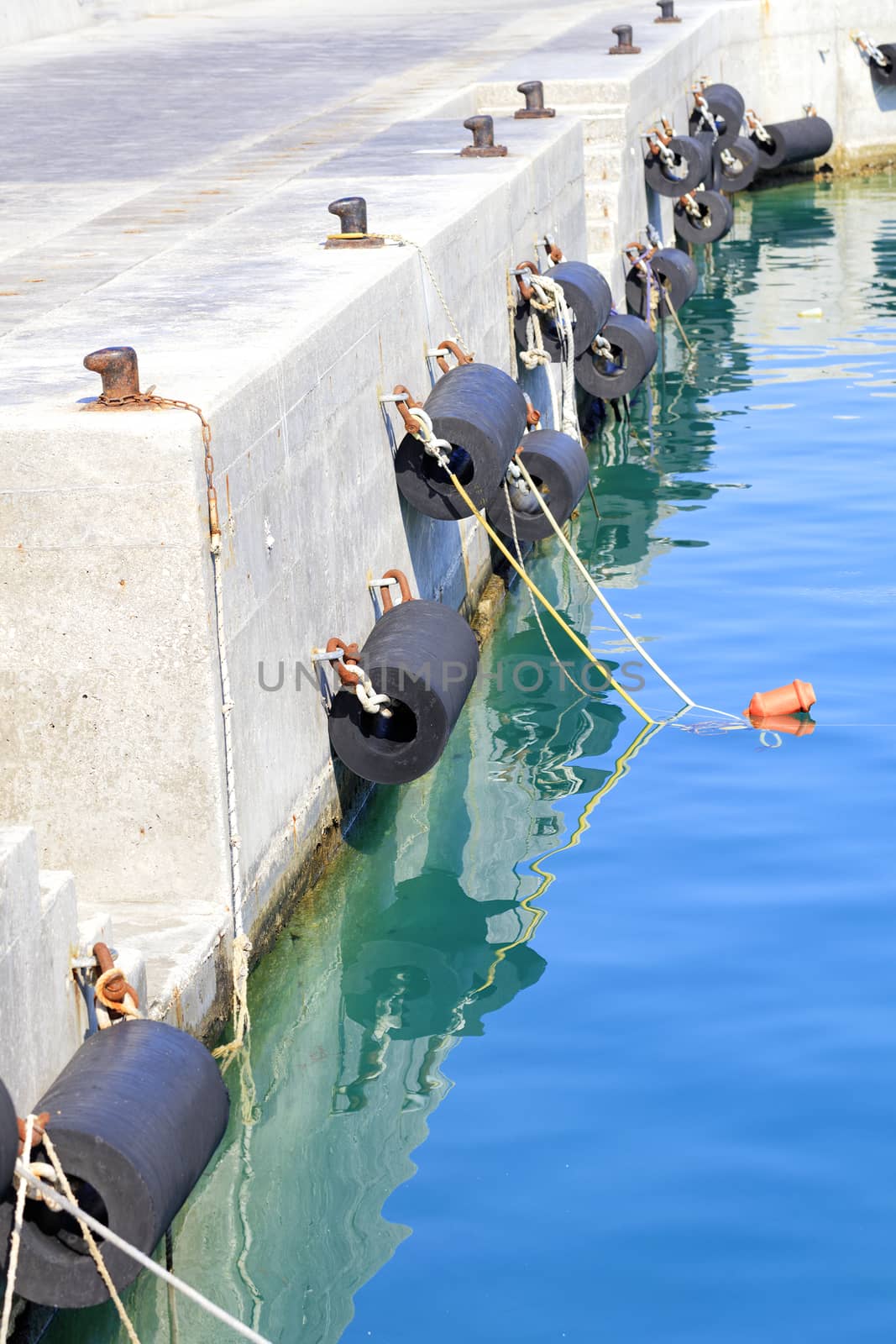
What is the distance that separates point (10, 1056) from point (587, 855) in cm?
367

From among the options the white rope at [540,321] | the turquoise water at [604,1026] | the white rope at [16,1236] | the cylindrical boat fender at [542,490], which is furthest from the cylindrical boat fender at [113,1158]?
the white rope at [540,321]

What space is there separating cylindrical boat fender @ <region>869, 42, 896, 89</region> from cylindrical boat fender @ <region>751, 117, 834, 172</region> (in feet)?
4.16

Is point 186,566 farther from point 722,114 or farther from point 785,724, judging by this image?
point 722,114

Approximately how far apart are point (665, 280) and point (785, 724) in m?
8.03

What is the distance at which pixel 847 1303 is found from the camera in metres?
5.17

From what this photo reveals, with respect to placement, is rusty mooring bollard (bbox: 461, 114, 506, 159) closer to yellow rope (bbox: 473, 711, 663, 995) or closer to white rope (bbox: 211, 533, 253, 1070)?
yellow rope (bbox: 473, 711, 663, 995)

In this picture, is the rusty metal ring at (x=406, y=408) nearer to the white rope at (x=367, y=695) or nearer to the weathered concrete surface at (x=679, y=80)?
the white rope at (x=367, y=695)

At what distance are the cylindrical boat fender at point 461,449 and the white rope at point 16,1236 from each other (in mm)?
4472

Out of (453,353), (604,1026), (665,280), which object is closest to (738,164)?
(665,280)

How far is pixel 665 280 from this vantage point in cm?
1625

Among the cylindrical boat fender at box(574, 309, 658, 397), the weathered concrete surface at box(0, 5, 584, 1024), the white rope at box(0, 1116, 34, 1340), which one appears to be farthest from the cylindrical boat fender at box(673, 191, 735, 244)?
the white rope at box(0, 1116, 34, 1340)

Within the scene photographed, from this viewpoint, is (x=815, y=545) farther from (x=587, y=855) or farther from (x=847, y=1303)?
(x=847, y=1303)

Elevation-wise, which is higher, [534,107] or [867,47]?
[534,107]

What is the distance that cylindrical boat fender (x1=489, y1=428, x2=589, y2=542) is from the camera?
10383 millimetres
